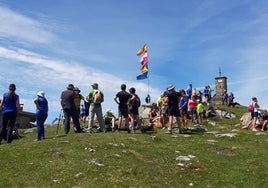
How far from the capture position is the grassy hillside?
14.2 meters

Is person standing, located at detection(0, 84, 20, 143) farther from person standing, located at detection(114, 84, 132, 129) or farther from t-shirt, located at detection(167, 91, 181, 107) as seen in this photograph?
t-shirt, located at detection(167, 91, 181, 107)

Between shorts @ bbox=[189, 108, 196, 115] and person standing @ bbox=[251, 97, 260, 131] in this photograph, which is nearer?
person standing @ bbox=[251, 97, 260, 131]

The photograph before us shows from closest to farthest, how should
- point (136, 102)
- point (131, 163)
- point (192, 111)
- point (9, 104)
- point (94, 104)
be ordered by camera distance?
point (131, 163) → point (9, 104) → point (94, 104) → point (136, 102) → point (192, 111)

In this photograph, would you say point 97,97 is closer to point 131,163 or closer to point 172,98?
point 172,98

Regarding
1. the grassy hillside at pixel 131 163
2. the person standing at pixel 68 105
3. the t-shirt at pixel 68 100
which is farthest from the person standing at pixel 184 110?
the t-shirt at pixel 68 100

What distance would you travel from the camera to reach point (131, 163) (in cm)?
1605

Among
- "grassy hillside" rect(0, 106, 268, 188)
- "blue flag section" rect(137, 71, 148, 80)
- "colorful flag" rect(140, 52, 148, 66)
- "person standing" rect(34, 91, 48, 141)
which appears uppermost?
"colorful flag" rect(140, 52, 148, 66)

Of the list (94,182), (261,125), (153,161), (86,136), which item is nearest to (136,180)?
(94,182)

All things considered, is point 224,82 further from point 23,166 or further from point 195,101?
point 23,166

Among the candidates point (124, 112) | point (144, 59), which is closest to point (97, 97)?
point (124, 112)

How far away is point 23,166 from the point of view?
15453 millimetres

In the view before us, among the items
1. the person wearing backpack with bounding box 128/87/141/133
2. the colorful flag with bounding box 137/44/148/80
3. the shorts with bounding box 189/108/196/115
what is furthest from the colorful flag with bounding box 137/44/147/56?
the person wearing backpack with bounding box 128/87/141/133

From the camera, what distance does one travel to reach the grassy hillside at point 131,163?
14.2 meters

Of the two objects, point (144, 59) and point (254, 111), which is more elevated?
point (144, 59)
